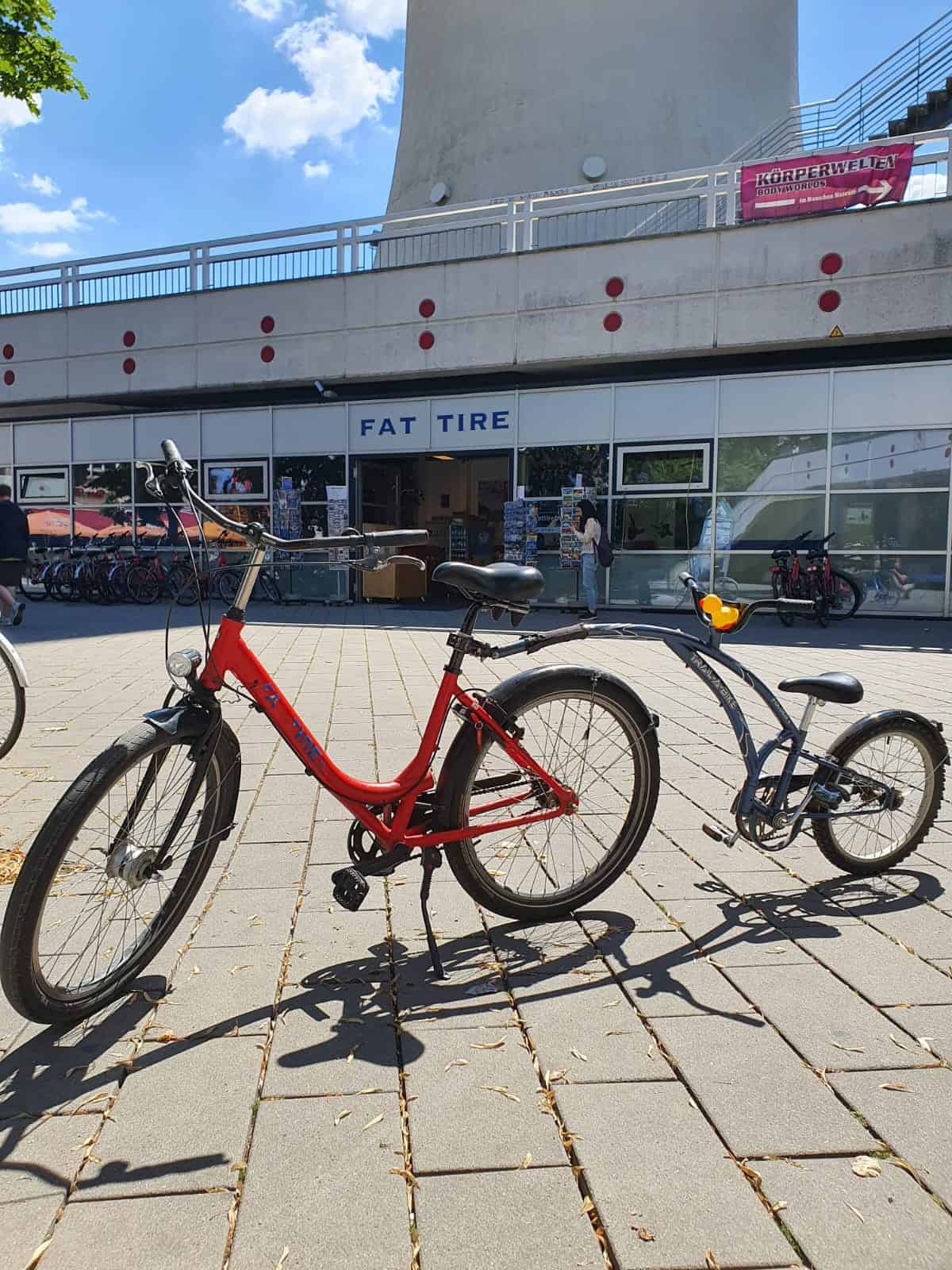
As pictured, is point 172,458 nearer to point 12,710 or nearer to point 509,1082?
point 509,1082

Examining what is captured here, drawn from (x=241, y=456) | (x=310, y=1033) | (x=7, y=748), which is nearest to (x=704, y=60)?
(x=241, y=456)

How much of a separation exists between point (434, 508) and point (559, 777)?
64.4 ft

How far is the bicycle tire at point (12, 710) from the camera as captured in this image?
498cm

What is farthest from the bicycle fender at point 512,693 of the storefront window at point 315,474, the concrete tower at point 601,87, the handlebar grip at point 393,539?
the concrete tower at point 601,87

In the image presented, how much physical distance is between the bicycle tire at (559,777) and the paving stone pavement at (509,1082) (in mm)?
117

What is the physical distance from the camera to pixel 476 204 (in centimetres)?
1678

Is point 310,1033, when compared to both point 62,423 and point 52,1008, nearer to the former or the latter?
point 52,1008

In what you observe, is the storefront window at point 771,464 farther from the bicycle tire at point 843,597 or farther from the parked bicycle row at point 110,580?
the parked bicycle row at point 110,580

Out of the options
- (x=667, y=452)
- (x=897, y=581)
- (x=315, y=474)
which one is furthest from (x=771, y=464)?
(x=315, y=474)

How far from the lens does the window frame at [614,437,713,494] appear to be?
15633mm

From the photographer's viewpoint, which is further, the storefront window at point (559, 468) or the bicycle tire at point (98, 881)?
the storefront window at point (559, 468)

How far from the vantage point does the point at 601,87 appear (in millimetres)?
22406

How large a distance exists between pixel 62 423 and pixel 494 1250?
21627 mm

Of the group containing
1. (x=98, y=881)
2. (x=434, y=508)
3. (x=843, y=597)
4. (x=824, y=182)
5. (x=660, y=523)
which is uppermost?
(x=824, y=182)
